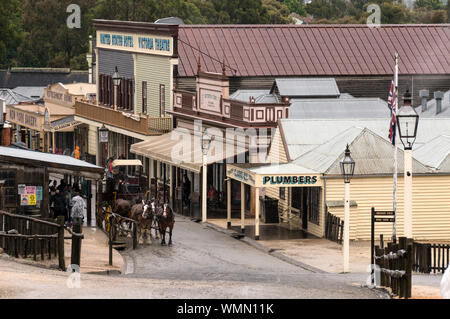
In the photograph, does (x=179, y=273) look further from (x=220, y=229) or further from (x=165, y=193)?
(x=165, y=193)

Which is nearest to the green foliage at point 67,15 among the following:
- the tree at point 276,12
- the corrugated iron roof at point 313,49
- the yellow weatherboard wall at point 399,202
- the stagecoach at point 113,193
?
the tree at point 276,12

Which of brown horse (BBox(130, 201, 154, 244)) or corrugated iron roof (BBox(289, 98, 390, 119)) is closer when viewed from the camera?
brown horse (BBox(130, 201, 154, 244))

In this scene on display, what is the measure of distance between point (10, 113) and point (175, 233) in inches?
1492

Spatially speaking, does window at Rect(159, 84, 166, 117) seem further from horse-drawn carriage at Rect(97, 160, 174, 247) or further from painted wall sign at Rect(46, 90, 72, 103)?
horse-drawn carriage at Rect(97, 160, 174, 247)

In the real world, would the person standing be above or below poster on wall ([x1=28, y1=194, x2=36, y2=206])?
below

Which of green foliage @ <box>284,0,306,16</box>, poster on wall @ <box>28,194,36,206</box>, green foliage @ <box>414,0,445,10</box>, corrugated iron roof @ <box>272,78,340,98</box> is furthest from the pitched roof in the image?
green foliage @ <box>414,0,445,10</box>

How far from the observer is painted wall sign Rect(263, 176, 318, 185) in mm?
35719

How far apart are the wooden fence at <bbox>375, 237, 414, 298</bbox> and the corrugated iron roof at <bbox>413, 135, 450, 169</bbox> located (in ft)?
52.7

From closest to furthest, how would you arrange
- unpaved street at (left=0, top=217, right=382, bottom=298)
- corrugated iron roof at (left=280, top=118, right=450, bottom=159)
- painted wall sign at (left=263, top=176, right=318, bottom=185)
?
unpaved street at (left=0, top=217, right=382, bottom=298) < painted wall sign at (left=263, top=176, right=318, bottom=185) < corrugated iron roof at (left=280, top=118, right=450, bottom=159)

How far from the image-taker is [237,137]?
145 ft

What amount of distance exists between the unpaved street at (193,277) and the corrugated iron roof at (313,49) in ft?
46.1

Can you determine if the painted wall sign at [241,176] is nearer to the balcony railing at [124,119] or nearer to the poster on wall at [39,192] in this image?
the poster on wall at [39,192]

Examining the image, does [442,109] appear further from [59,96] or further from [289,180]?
[59,96]

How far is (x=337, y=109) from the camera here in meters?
47.9
